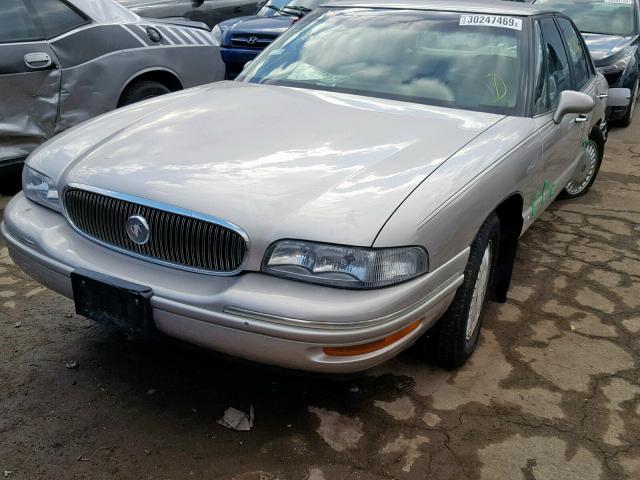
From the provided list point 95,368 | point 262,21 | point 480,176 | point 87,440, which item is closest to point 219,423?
point 87,440

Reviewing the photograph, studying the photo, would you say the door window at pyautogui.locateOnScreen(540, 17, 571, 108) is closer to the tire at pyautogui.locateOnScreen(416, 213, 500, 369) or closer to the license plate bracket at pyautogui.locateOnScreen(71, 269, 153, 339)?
the tire at pyautogui.locateOnScreen(416, 213, 500, 369)

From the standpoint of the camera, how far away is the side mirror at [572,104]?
340 cm

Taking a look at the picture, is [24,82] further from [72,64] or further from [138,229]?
[138,229]

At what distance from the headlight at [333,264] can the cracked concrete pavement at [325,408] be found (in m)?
0.70

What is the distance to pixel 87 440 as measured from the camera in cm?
245

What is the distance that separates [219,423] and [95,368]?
0.68 meters

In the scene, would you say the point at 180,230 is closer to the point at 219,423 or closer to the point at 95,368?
the point at 219,423

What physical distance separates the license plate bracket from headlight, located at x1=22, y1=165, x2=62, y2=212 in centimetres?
44

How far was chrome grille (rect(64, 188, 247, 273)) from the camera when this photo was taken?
2237mm

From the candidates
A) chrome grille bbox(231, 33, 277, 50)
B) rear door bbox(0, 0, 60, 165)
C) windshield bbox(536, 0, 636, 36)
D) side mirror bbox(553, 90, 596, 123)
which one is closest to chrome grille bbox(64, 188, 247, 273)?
side mirror bbox(553, 90, 596, 123)

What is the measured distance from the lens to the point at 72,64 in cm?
483

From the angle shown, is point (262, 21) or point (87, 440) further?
point (262, 21)

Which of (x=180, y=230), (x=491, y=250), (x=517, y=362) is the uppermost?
(x=180, y=230)

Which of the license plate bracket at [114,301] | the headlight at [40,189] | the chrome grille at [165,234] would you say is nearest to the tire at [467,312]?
the chrome grille at [165,234]
